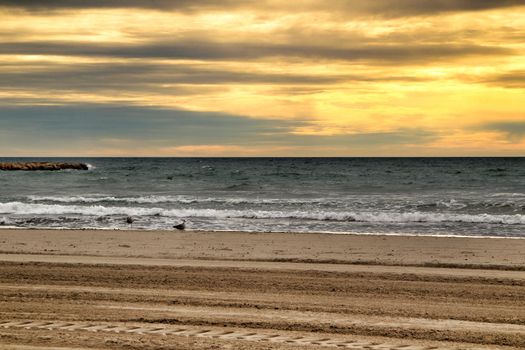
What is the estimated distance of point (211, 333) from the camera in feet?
23.7

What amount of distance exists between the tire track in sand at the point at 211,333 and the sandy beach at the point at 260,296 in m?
0.02

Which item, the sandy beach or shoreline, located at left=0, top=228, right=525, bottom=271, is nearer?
the sandy beach

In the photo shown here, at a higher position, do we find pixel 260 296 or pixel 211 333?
pixel 211 333

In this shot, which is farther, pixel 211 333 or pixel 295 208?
pixel 295 208

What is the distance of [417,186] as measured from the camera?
1983 inches

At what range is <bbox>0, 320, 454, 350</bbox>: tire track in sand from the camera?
22.2 ft

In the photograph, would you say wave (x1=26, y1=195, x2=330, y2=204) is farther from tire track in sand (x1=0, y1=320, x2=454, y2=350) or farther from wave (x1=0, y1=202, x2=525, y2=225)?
tire track in sand (x1=0, y1=320, x2=454, y2=350)

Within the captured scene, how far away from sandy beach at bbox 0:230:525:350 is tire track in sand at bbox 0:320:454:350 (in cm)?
2

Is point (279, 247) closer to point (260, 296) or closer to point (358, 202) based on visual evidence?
point (260, 296)

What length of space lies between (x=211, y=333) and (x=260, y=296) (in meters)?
2.34

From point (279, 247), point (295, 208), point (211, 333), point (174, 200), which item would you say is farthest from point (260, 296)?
point (174, 200)

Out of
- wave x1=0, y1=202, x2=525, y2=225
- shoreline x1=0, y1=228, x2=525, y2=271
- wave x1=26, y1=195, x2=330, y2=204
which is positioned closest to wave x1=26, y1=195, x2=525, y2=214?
wave x1=26, y1=195, x2=330, y2=204

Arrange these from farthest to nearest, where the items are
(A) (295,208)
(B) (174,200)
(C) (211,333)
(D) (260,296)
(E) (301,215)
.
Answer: (B) (174,200)
(A) (295,208)
(E) (301,215)
(D) (260,296)
(C) (211,333)

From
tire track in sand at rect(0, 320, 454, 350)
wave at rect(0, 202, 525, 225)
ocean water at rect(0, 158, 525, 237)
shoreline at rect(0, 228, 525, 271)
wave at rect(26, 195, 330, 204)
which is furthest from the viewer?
wave at rect(26, 195, 330, 204)
